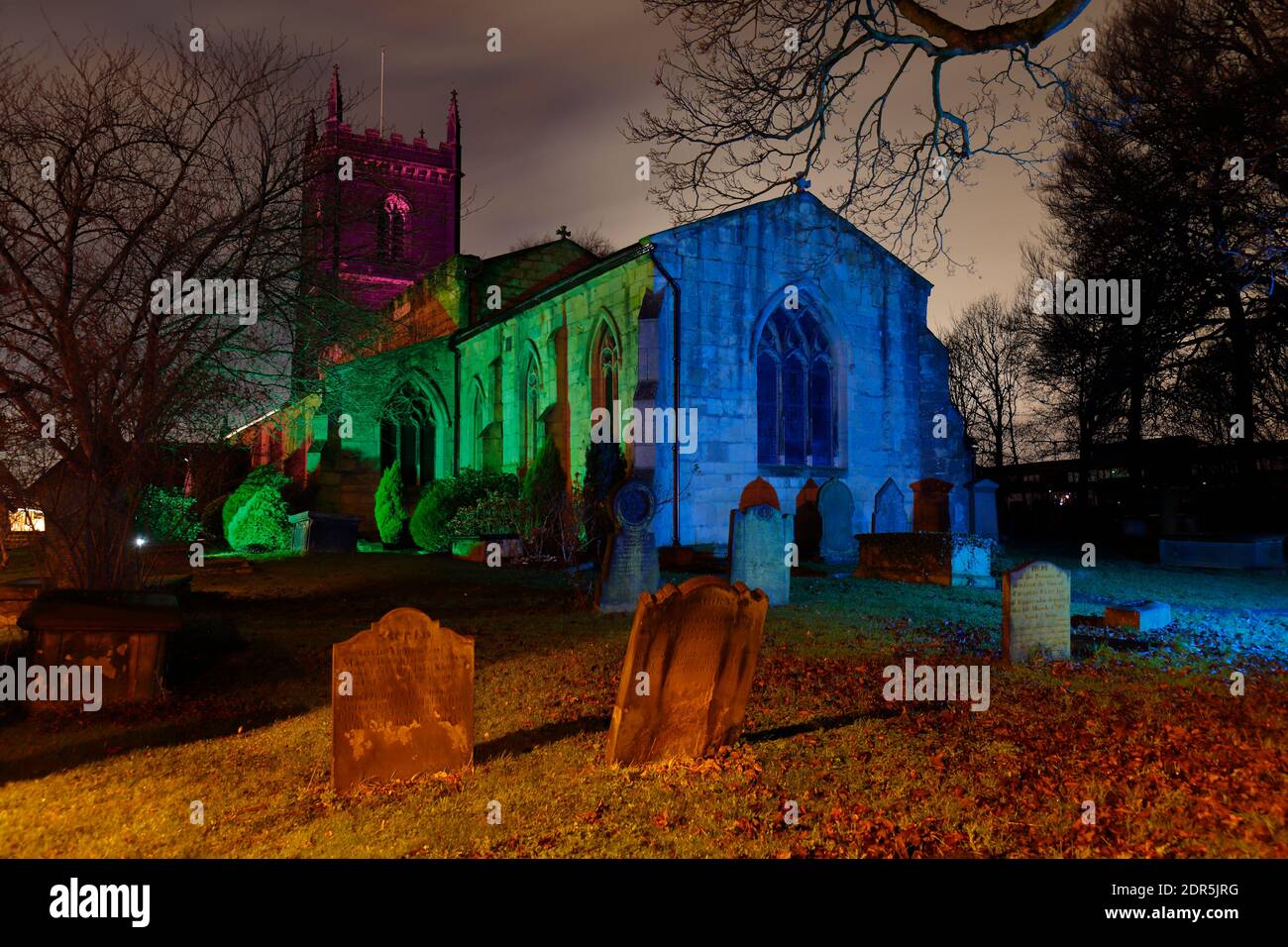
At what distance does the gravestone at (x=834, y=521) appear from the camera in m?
17.5

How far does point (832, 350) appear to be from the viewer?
2033cm

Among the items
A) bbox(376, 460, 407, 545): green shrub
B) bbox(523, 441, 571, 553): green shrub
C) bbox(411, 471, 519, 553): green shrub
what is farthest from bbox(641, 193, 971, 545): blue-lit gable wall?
bbox(376, 460, 407, 545): green shrub

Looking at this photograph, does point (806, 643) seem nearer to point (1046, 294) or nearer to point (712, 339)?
point (712, 339)

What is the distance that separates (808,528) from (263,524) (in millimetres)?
15317

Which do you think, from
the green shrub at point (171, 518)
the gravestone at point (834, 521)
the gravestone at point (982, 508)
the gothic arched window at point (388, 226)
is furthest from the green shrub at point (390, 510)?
the gravestone at point (982, 508)

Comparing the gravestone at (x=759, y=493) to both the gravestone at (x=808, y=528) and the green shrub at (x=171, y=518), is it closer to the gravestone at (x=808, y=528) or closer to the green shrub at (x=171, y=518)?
the gravestone at (x=808, y=528)

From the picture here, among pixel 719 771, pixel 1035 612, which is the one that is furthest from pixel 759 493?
pixel 719 771

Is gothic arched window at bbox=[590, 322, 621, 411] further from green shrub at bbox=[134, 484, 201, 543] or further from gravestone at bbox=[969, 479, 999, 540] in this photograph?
green shrub at bbox=[134, 484, 201, 543]

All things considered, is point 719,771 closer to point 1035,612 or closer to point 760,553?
point 1035,612

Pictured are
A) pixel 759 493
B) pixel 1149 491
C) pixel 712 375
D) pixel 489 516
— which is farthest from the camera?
pixel 1149 491

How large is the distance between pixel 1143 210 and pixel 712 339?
11.6 metres

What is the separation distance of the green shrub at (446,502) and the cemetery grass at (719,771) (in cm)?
1261

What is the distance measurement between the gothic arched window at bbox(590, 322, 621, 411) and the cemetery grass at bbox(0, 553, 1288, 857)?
466 inches

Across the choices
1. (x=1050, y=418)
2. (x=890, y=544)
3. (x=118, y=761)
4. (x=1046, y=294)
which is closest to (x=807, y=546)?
(x=890, y=544)
